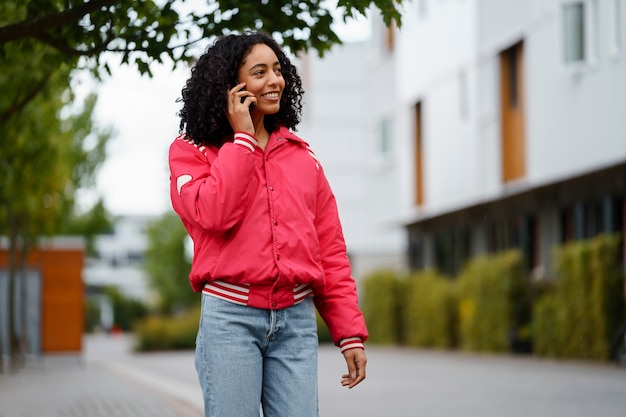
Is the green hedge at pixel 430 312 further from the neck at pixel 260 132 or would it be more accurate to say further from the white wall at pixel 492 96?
the neck at pixel 260 132

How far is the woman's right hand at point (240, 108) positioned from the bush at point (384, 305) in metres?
26.7

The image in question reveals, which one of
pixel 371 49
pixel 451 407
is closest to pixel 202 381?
pixel 451 407

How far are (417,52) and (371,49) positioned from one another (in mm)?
5558

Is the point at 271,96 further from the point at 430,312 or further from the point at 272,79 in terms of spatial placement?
the point at 430,312

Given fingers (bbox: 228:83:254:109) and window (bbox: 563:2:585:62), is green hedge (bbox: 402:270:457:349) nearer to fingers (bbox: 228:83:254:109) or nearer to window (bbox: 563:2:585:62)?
window (bbox: 563:2:585:62)

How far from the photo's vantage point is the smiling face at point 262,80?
4082 mm

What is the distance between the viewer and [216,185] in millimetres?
3916

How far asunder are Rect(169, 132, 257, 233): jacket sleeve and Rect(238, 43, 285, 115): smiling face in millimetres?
143

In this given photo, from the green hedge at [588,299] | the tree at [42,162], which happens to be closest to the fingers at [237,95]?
the tree at [42,162]

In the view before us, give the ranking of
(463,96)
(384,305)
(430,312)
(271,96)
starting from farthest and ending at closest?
1. (384,305)
2. (463,96)
3. (430,312)
4. (271,96)

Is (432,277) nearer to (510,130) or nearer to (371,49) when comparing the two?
(510,130)

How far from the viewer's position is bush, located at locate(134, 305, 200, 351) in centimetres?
3947

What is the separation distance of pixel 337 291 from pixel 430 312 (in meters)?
23.2

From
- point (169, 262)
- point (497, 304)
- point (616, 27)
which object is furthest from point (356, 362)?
point (169, 262)
